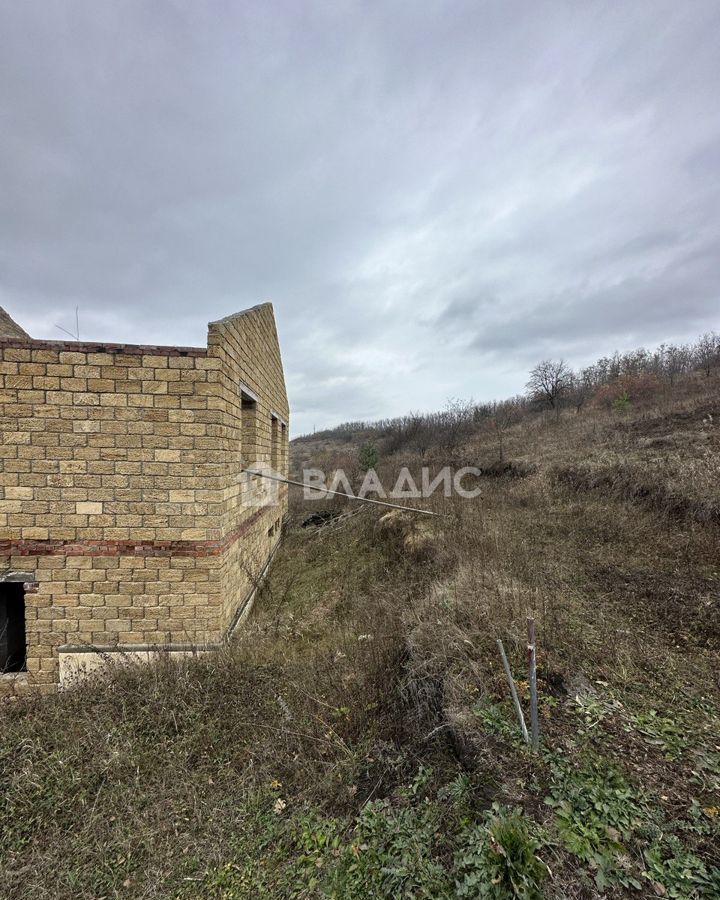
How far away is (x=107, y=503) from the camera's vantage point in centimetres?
Answer: 408

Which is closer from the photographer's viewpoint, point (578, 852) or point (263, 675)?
point (578, 852)

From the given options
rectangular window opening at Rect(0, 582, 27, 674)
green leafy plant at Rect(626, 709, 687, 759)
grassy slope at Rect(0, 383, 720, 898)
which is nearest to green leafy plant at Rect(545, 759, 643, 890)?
grassy slope at Rect(0, 383, 720, 898)

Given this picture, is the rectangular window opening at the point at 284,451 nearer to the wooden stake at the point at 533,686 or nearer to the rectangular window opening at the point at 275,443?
the rectangular window opening at the point at 275,443

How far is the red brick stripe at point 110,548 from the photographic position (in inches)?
157

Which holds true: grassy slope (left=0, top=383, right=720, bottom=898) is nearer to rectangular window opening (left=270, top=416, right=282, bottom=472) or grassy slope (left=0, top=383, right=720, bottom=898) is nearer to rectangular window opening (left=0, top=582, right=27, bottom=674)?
rectangular window opening (left=0, top=582, right=27, bottom=674)

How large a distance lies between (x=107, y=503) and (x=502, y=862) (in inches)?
176

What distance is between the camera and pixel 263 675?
3.79 metres

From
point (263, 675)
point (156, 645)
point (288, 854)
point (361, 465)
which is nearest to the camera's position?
point (288, 854)

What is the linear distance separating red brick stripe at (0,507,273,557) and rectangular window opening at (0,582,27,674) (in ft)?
1.83

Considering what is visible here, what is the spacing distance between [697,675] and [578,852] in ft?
7.32

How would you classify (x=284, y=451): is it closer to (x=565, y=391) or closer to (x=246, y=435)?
(x=246, y=435)

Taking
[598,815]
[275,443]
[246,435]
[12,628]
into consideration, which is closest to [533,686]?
[598,815]

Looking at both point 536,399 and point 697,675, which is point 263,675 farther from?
point 536,399

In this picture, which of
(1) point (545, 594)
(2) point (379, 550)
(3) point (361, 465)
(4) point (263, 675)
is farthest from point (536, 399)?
(4) point (263, 675)
